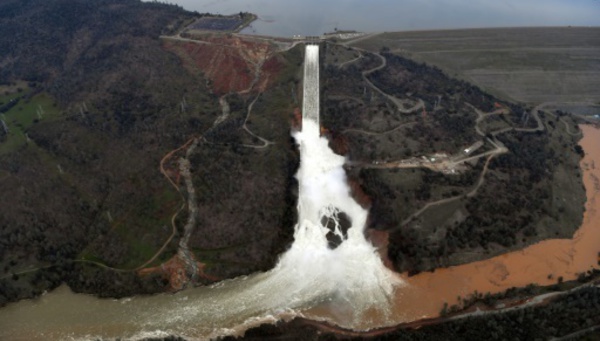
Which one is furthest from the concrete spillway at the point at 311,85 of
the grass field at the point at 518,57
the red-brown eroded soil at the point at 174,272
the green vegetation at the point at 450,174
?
the red-brown eroded soil at the point at 174,272

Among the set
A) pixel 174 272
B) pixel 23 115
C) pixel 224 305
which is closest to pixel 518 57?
pixel 224 305

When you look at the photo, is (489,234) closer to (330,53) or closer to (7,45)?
(330,53)

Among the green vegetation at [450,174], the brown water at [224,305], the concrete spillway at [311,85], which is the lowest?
the brown water at [224,305]

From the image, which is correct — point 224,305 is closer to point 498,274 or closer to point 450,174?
point 498,274

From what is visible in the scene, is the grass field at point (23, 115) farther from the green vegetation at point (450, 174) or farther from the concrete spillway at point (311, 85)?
the green vegetation at point (450, 174)

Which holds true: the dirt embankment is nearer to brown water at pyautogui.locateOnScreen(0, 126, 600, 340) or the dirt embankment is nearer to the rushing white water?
the rushing white water

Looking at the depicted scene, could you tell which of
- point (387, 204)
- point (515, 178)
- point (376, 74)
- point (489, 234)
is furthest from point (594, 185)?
point (376, 74)

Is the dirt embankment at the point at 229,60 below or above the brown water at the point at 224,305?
above
